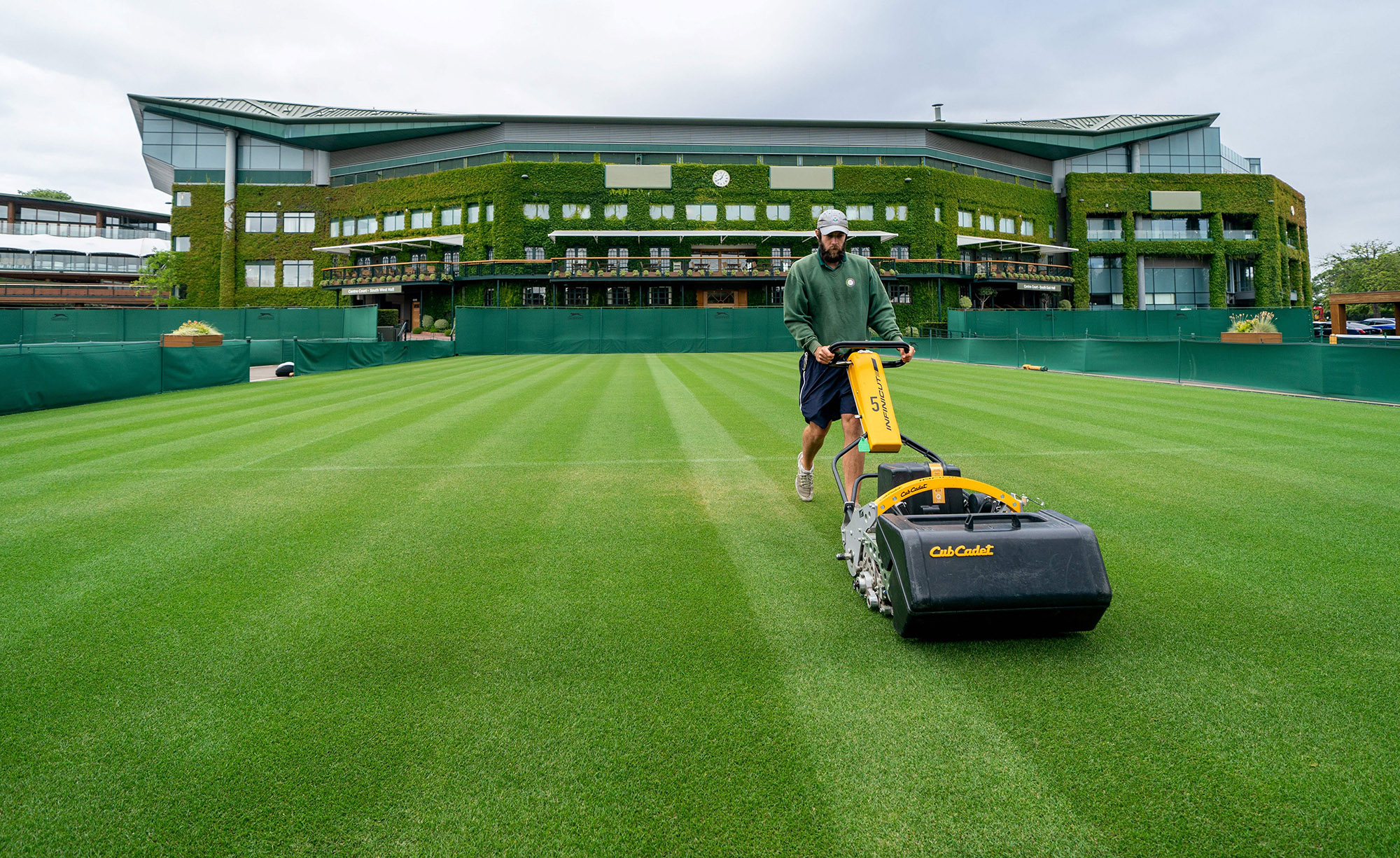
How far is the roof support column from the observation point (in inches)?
2172

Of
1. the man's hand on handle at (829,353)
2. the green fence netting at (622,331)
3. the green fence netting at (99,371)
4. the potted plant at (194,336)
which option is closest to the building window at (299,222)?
the green fence netting at (622,331)

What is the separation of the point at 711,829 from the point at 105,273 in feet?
334

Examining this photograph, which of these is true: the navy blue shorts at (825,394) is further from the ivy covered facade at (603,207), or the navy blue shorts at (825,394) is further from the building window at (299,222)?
the building window at (299,222)

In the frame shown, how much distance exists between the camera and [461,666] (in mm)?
3154

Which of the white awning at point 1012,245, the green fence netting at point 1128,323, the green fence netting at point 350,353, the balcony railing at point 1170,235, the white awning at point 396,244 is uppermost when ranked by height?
the balcony railing at point 1170,235

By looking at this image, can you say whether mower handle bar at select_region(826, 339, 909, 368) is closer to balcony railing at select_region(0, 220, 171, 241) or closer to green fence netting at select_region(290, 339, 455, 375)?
green fence netting at select_region(290, 339, 455, 375)

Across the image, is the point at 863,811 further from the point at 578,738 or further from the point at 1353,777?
the point at 1353,777

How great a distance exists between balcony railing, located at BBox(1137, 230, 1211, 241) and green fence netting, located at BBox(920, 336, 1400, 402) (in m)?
43.7

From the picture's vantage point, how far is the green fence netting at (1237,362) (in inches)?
517

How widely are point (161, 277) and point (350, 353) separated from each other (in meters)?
42.5

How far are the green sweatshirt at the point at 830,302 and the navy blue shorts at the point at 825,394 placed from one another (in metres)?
0.22

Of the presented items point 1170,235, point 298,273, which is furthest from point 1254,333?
point 298,273

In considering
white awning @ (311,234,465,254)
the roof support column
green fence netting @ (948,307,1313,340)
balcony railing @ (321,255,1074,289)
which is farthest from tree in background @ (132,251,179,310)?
green fence netting @ (948,307,1313,340)

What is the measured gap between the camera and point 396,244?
2073 inches
